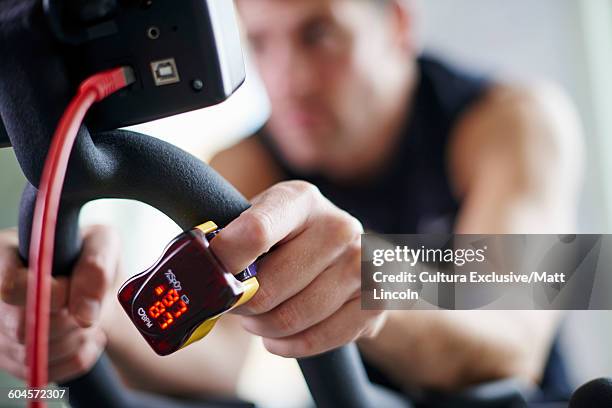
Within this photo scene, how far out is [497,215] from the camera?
115cm

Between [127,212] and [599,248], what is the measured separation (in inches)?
38.4

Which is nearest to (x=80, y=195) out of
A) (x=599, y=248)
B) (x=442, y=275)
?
(x=442, y=275)

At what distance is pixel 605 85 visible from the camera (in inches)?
74.6

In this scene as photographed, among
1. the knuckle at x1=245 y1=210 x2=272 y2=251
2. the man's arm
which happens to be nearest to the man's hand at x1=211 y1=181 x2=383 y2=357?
the knuckle at x1=245 y1=210 x2=272 y2=251

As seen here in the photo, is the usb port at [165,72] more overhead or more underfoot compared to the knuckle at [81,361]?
more overhead

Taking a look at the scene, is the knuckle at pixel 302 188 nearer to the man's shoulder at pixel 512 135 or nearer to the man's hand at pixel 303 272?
the man's hand at pixel 303 272

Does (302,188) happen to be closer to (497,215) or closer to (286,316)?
(286,316)

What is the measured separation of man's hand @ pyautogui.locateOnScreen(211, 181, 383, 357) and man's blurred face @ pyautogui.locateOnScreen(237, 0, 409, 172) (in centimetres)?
93

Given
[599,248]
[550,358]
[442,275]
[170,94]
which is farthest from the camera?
[550,358]

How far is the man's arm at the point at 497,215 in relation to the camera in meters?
0.84

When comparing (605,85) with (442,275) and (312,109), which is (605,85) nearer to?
(312,109)

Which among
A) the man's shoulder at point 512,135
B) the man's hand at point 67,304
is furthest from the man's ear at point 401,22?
the man's hand at point 67,304

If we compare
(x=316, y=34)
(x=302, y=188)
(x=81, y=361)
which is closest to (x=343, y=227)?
(x=302, y=188)

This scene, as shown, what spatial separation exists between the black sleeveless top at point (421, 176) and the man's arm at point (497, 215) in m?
0.03
